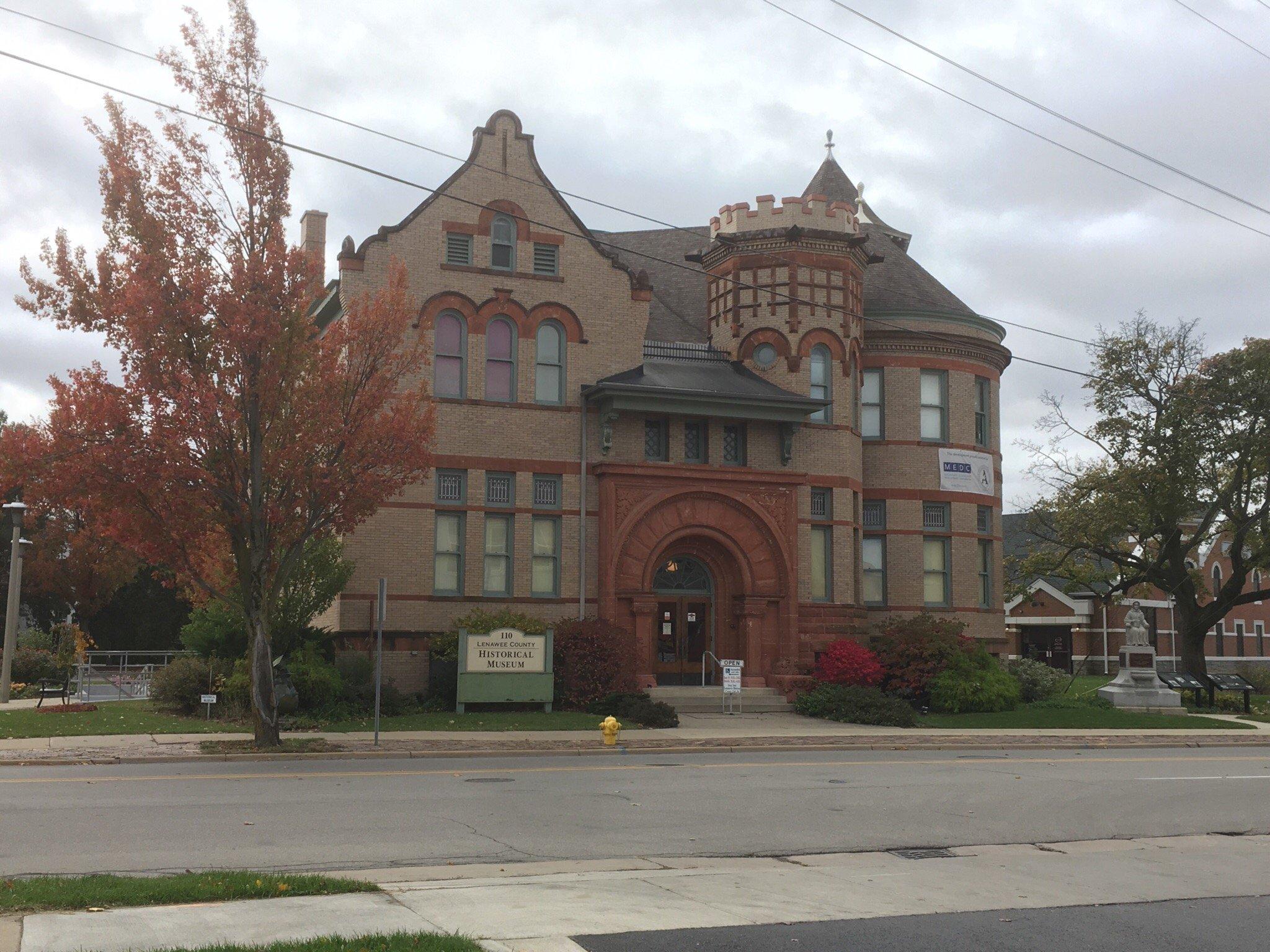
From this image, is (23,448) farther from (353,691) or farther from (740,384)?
(740,384)

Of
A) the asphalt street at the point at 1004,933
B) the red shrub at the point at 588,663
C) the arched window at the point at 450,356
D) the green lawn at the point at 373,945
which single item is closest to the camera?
the green lawn at the point at 373,945

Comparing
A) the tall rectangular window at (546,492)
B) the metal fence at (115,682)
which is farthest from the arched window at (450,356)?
the metal fence at (115,682)

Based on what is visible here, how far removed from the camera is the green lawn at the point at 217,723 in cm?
2162

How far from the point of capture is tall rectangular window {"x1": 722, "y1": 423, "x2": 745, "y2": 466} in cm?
3053

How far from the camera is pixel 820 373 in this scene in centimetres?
3212

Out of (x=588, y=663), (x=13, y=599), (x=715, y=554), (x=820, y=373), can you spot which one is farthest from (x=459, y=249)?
(x=13, y=599)

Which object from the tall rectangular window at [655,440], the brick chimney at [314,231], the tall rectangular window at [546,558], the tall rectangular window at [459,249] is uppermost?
the brick chimney at [314,231]

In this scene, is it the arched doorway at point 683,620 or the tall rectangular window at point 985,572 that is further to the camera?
the tall rectangular window at point 985,572

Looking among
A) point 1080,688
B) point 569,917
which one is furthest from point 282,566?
point 1080,688

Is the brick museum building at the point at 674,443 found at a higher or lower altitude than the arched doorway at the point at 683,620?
higher

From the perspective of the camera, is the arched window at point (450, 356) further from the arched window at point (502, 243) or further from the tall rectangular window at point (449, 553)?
the tall rectangular window at point (449, 553)

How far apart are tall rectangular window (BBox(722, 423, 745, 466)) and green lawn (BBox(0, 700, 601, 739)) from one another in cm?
779

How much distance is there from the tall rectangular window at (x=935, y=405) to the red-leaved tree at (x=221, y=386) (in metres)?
17.2

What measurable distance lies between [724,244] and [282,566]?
16.1m
